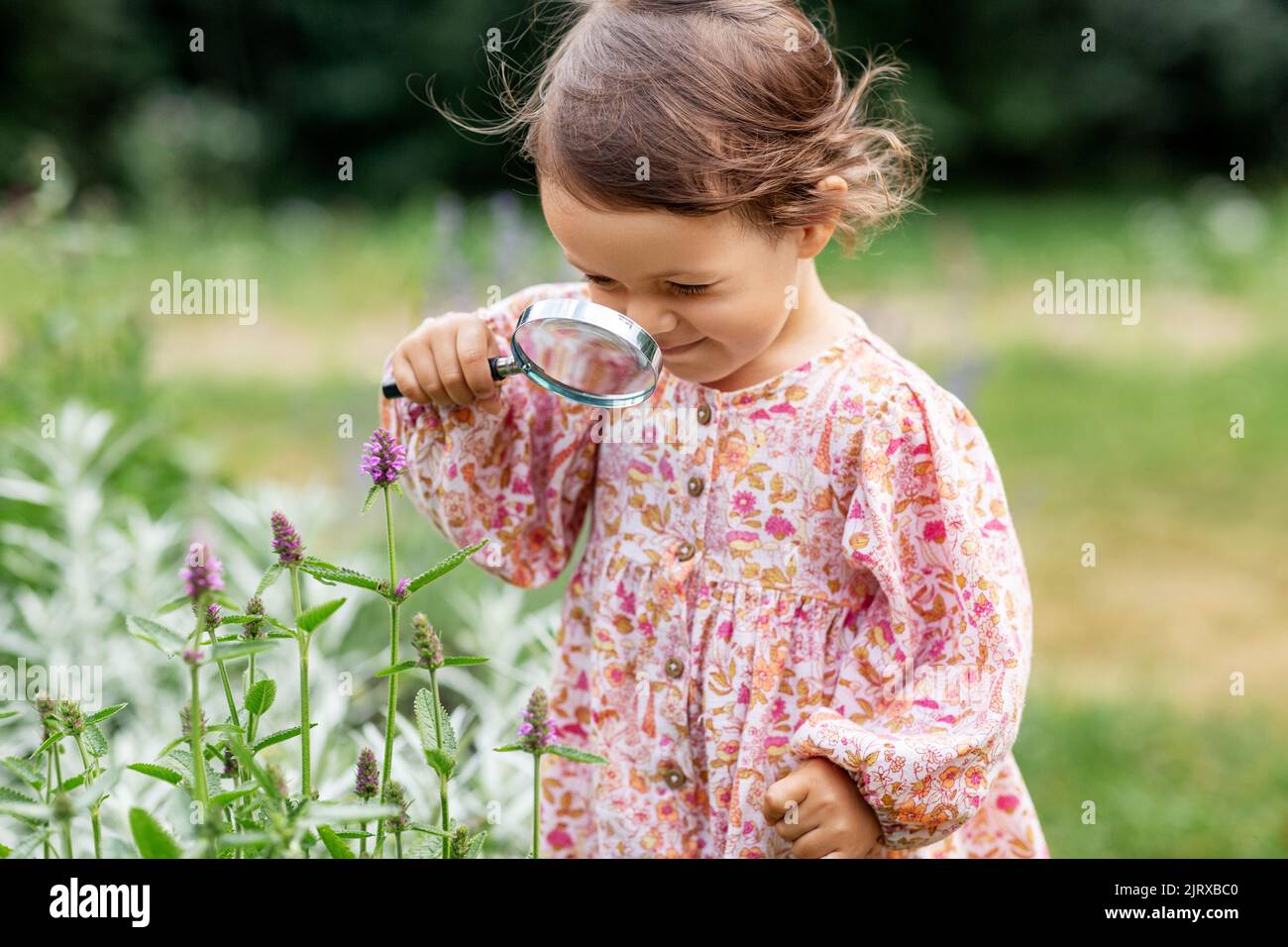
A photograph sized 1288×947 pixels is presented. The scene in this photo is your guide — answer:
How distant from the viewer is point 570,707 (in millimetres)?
1609

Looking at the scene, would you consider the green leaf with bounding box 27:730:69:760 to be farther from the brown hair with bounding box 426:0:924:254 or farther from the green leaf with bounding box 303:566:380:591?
the brown hair with bounding box 426:0:924:254

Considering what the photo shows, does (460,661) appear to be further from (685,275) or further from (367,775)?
(685,275)

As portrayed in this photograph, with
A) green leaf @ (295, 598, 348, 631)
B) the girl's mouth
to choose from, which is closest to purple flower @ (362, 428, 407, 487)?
green leaf @ (295, 598, 348, 631)

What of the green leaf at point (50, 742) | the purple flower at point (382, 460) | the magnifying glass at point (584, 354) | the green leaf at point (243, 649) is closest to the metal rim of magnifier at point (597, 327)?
the magnifying glass at point (584, 354)

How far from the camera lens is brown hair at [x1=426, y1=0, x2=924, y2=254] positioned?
4.14 ft

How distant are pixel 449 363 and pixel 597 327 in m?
0.22

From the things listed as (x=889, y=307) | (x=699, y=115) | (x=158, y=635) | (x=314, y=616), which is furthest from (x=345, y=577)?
(x=889, y=307)

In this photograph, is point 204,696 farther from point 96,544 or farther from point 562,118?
point 562,118

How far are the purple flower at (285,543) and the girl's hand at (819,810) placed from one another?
0.52 m

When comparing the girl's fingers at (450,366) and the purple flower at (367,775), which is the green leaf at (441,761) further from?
the girl's fingers at (450,366)

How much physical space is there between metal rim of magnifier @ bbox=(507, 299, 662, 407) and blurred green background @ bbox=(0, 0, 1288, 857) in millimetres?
320

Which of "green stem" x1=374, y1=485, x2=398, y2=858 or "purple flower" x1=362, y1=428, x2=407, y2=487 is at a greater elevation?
"purple flower" x1=362, y1=428, x2=407, y2=487
